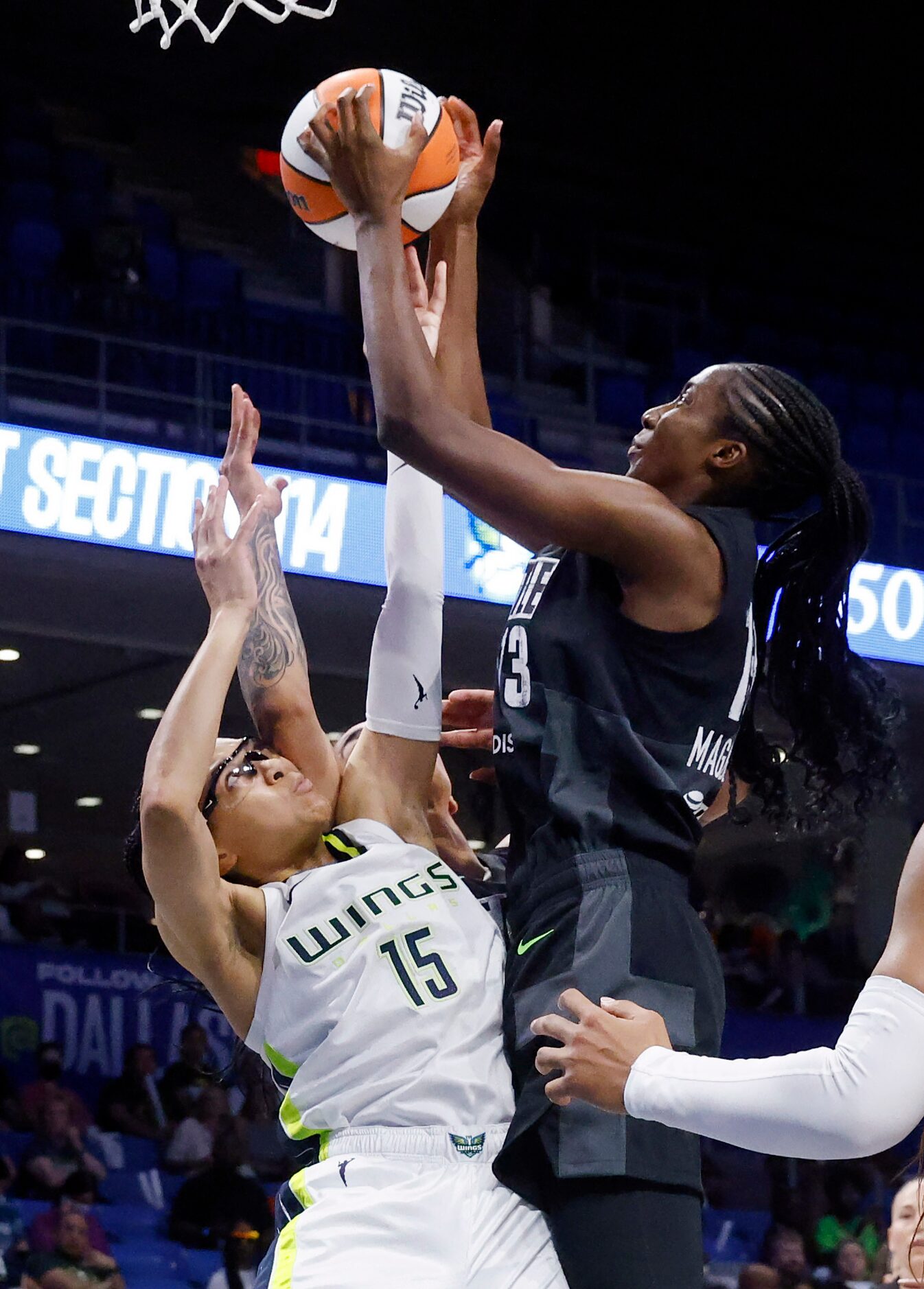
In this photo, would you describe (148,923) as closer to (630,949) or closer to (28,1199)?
(28,1199)

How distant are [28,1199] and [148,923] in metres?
1.89

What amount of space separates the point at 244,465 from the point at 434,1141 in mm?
1087

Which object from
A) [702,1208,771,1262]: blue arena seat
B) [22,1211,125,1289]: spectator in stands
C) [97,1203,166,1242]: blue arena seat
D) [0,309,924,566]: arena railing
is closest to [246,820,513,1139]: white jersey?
[22,1211,125,1289]: spectator in stands

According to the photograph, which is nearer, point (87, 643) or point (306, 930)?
point (306, 930)

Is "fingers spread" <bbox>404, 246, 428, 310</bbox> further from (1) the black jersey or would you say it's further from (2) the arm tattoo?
(1) the black jersey

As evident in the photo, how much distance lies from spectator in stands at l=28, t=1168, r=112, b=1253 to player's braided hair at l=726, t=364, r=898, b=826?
507cm

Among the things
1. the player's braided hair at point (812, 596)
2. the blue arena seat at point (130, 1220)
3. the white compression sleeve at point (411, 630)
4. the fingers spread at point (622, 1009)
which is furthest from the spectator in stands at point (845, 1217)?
the fingers spread at point (622, 1009)

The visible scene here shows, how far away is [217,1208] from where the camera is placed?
7238mm

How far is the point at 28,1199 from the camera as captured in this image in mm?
7066

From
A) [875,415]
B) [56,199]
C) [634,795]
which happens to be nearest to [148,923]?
[56,199]

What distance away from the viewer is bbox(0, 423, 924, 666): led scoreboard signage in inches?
257

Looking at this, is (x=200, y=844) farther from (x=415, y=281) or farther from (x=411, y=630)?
(x=415, y=281)

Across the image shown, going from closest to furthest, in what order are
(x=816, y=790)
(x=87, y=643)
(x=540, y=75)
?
(x=816, y=790) < (x=87, y=643) < (x=540, y=75)

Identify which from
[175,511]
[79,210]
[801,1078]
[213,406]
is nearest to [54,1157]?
[175,511]
